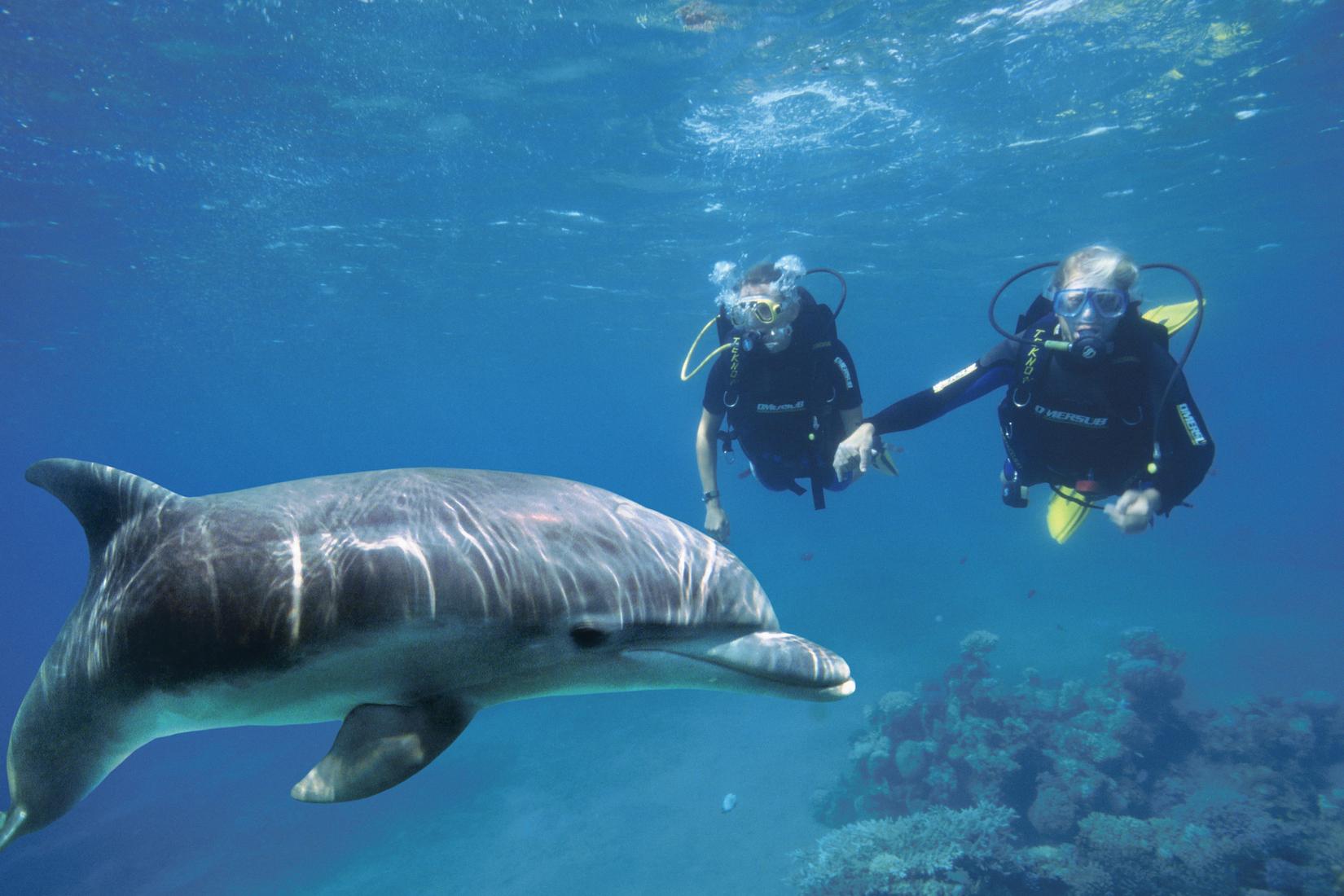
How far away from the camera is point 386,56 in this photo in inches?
511

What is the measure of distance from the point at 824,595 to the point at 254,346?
3088 centimetres

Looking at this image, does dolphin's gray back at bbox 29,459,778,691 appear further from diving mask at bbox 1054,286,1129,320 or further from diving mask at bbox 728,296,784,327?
diving mask at bbox 728,296,784,327

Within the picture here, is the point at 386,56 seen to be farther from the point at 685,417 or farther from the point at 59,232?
the point at 685,417

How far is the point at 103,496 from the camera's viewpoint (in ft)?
8.91

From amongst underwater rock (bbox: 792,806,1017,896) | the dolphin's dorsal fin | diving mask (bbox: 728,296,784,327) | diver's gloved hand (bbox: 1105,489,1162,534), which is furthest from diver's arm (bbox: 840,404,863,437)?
the dolphin's dorsal fin

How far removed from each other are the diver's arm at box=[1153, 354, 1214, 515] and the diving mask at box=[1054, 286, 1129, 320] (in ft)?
1.89

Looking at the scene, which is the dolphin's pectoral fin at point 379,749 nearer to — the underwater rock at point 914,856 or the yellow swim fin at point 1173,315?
the yellow swim fin at point 1173,315

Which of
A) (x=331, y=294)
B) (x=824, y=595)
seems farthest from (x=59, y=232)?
(x=824, y=595)

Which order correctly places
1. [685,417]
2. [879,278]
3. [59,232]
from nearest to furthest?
[59,232] < [879,278] < [685,417]

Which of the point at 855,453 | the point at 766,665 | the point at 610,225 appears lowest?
the point at 766,665

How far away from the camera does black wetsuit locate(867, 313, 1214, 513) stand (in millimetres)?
5664

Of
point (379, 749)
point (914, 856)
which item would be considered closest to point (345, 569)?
point (379, 749)

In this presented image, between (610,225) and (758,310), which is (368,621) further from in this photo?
(610,225)

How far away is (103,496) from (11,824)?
1.51m
